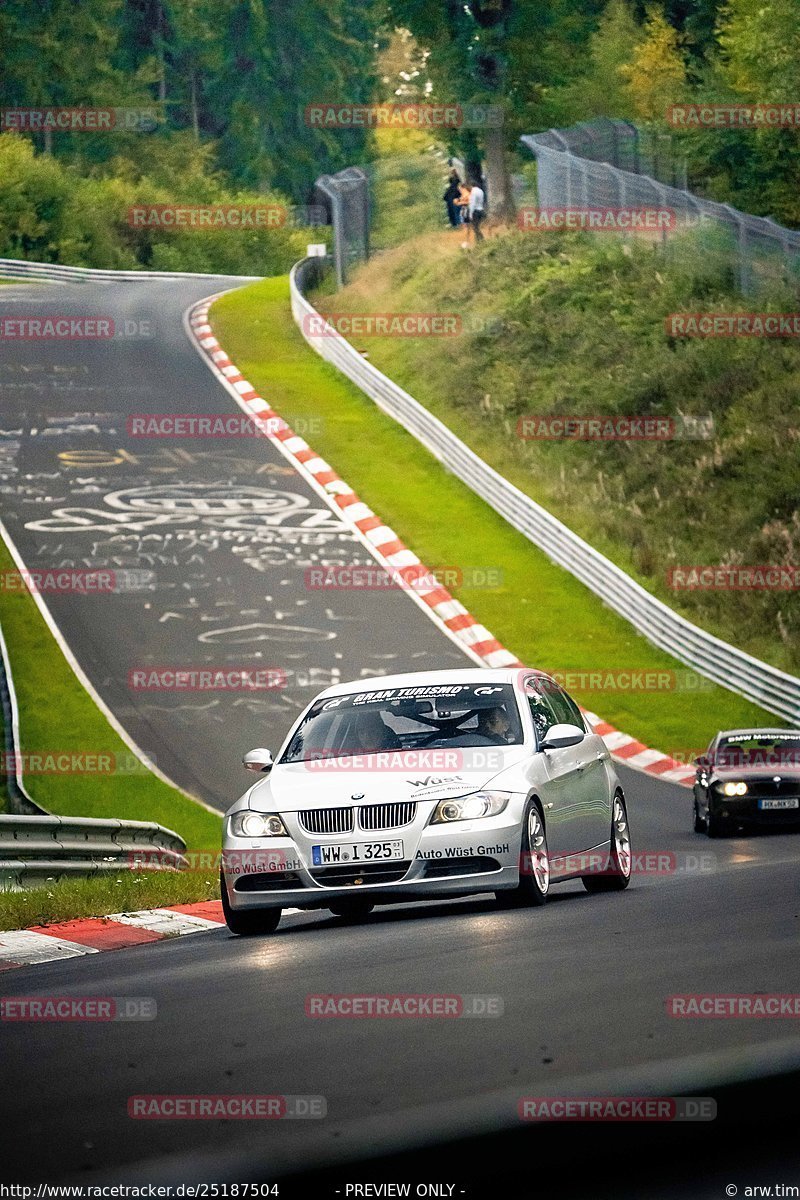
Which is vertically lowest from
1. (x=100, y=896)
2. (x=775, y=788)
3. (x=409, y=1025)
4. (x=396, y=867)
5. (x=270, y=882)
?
(x=775, y=788)

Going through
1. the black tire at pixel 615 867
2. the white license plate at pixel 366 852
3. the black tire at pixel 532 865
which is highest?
the white license plate at pixel 366 852

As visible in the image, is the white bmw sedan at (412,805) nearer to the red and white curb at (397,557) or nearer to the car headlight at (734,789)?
the car headlight at (734,789)

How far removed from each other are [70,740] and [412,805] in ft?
44.8

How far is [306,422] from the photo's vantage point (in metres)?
41.5

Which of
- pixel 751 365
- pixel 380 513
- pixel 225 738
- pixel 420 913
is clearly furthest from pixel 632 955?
pixel 751 365

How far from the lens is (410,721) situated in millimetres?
12844

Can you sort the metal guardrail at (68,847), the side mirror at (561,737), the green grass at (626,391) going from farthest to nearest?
the green grass at (626,391) < the metal guardrail at (68,847) < the side mirror at (561,737)

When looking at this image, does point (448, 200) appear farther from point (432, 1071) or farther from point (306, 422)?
point (432, 1071)

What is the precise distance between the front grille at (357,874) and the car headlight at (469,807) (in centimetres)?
36

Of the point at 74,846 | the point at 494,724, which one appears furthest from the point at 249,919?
the point at 74,846

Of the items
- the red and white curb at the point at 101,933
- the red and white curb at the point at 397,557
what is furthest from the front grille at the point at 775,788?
the red and white curb at the point at 101,933

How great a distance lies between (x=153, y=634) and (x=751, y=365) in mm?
17081

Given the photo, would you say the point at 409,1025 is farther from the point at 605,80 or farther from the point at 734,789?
the point at 605,80

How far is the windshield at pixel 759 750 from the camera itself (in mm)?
21375
